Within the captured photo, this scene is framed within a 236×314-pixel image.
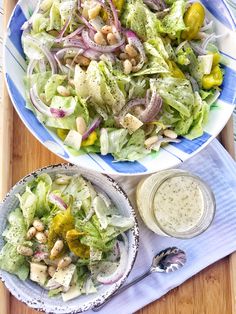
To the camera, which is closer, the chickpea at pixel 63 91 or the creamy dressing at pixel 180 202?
the chickpea at pixel 63 91

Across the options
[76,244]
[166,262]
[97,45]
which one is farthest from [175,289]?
[97,45]

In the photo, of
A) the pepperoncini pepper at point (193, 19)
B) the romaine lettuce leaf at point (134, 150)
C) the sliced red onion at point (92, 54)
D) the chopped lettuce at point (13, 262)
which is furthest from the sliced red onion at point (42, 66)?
the chopped lettuce at point (13, 262)

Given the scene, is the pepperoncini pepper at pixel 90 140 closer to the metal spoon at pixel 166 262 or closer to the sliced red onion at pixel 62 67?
the sliced red onion at pixel 62 67

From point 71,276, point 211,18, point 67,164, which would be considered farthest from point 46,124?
point 211,18

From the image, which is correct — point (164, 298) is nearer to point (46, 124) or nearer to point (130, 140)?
point (130, 140)

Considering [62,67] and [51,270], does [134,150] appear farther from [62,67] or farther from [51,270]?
[51,270]

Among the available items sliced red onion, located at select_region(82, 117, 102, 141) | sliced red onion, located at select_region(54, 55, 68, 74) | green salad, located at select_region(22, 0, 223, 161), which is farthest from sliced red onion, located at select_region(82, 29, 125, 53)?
sliced red onion, located at select_region(82, 117, 102, 141)
